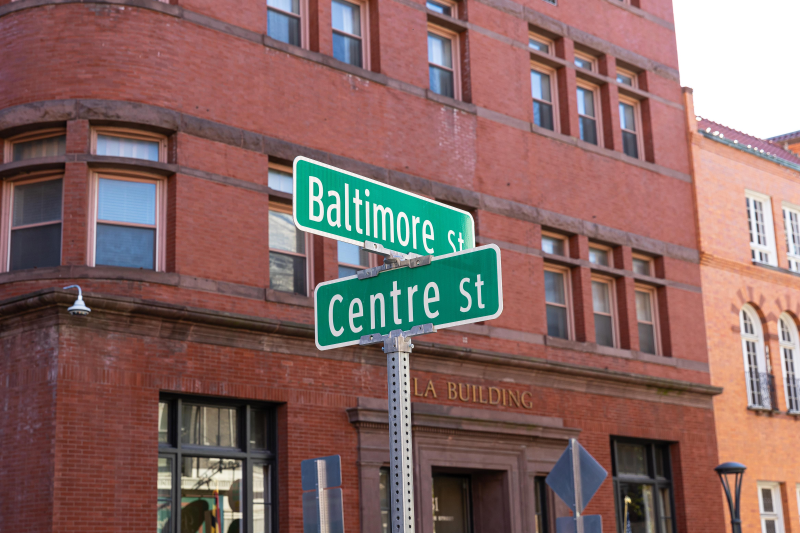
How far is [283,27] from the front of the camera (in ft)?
60.3

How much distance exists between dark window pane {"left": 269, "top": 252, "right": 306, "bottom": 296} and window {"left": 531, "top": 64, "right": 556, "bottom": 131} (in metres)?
7.32

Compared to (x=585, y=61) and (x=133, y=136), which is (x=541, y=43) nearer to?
(x=585, y=61)

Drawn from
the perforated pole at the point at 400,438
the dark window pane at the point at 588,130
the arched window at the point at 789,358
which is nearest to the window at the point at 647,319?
the dark window pane at the point at 588,130

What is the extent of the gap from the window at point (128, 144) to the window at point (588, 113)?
10.7 metres

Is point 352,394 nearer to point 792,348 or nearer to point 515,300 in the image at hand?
point 515,300

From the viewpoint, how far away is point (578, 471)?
34.4 ft

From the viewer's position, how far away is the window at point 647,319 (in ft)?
77.3

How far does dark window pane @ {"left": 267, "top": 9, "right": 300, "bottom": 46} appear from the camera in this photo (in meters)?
18.2

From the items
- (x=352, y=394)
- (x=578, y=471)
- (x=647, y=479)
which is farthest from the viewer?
(x=647, y=479)

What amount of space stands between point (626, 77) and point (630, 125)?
49.1 inches

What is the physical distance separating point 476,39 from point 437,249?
14411mm

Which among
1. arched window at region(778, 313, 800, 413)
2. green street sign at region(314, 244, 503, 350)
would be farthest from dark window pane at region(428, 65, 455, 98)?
green street sign at region(314, 244, 503, 350)

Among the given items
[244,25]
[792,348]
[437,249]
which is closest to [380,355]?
[244,25]

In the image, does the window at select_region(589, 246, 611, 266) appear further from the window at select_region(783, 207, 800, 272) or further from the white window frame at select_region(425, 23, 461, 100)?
the window at select_region(783, 207, 800, 272)
